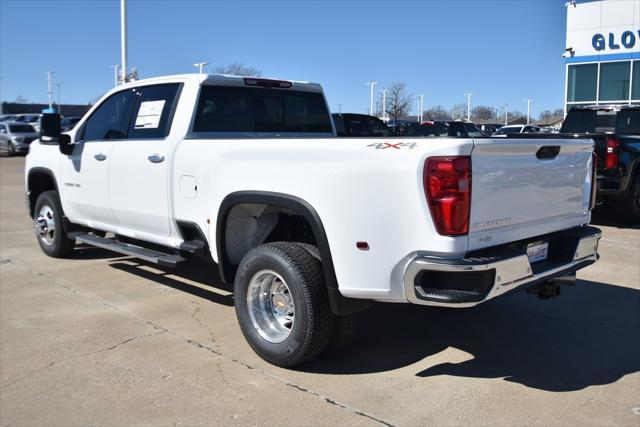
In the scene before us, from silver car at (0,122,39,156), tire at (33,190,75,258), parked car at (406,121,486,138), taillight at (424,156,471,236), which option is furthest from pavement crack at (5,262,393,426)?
silver car at (0,122,39,156)

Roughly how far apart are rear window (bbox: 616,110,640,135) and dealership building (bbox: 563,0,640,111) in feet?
48.5

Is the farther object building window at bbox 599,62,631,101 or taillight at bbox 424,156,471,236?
building window at bbox 599,62,631,101

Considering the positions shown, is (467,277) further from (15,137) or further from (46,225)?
(15,137)

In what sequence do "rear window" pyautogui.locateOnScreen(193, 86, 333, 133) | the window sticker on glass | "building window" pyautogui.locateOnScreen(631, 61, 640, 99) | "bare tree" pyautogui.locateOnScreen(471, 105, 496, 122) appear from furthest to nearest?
1. "bare tree" pyautogui.locateOnScreen(471, 105, 496, 122)
2. "building window" pyautogui.locateOnScreen(631, 61, 640, 99)
3. the window sticker on glass
4. "rear window" pyautogui.locateOnScreen(193, 86, 333, 133)

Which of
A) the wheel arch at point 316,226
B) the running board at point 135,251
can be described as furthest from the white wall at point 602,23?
the wheel arch at point 316,226

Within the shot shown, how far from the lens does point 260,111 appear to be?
5977 millimetres

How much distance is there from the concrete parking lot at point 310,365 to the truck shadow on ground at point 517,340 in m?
0.02

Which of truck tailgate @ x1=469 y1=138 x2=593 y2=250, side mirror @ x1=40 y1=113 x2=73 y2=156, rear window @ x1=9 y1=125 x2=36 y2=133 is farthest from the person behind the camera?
rear window @ x1=9 y1=125 x2=36 y2=133

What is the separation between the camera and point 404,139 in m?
3.68

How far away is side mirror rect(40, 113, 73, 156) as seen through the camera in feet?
22.0

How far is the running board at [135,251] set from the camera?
17.6 feet

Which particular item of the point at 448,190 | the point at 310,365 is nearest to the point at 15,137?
the point at 310,365

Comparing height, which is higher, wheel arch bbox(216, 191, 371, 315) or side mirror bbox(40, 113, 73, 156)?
side mirror bbox(40, 113, 73, 156)

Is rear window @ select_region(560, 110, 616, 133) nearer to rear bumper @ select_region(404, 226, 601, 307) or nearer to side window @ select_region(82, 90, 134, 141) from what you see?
side window @ select_region(82, 90, 134, 141)
